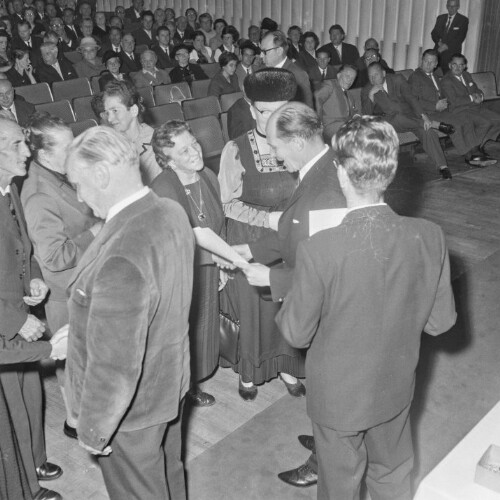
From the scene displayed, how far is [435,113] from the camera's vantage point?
757 centimetres

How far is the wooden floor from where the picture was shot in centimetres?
261

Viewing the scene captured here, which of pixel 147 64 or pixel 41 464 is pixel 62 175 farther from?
pixel 147 64

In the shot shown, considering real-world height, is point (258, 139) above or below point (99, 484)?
above

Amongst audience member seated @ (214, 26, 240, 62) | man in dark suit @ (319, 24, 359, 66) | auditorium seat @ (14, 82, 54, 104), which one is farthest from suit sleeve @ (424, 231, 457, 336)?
audience member seated @ (214, 26, 240, 62)

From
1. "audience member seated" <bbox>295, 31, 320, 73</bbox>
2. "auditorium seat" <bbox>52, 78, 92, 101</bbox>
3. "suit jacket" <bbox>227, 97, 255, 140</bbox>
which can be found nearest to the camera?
"suit jacket" <bbox>227, 97, 255, 140</bbox>

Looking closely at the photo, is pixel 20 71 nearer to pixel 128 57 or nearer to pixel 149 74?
pixel 149 74

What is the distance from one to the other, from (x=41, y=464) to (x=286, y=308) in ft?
4.78

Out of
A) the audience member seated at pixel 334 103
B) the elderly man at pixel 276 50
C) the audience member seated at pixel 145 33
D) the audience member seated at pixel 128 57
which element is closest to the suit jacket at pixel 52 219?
the elderly man at pixel 276 50

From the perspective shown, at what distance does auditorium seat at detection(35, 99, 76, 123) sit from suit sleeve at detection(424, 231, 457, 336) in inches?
187

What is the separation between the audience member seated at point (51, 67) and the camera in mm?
7578

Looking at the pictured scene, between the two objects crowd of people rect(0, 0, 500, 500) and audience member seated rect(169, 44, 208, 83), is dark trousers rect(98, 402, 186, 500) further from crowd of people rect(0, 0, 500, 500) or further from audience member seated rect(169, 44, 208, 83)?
audience member seated rect(169, 44, 208, 83)

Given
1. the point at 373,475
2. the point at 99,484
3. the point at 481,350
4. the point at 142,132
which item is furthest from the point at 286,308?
the point at 481,350

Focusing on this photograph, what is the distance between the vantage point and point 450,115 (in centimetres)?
744

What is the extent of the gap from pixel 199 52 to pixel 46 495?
837 cm
